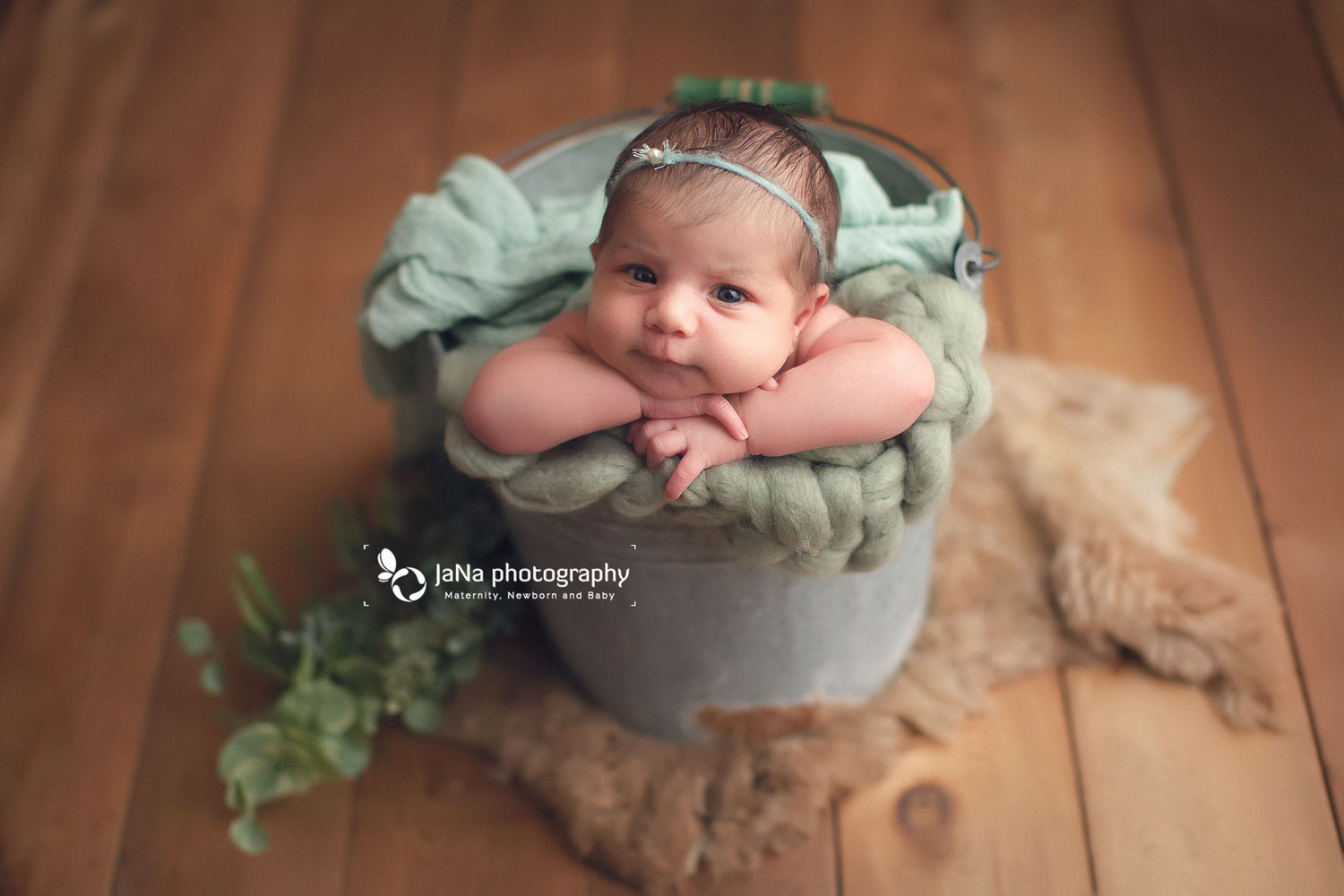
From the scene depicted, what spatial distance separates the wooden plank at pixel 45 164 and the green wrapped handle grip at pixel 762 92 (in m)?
0.91

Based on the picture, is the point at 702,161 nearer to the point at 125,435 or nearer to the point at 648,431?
the point at 648,431

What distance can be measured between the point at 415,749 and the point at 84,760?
0.33 m

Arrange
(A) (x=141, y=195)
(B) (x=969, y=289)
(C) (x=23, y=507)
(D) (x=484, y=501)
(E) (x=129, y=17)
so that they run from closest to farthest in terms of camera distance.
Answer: (B) (x=969, y=289), (D) (x=484, y=501), (C) (x=23, y=507), (A) (x=141, y=195), (E) (x=129, y=17)

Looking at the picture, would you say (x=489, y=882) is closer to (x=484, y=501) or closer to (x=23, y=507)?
(x=484, y=501)

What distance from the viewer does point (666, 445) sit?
71 centimetres

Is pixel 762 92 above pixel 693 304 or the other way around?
above

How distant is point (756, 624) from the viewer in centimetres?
90

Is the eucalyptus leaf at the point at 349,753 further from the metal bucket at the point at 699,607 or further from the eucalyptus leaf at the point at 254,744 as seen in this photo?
Answer: the metal bucket at the point at 699,607

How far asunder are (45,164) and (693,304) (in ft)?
4.29

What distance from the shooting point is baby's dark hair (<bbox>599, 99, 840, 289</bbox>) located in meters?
0.70

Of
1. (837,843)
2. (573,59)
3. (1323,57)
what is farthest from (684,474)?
(1323,57)

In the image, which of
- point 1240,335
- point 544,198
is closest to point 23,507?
point 544,198

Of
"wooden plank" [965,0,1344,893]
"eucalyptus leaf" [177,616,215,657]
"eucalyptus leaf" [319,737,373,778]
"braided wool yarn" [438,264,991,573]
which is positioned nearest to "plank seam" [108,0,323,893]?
"eucalyptus leaf" [177,616,215,657]

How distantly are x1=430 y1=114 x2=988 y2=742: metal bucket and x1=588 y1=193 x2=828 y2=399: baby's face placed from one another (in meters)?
0.13
